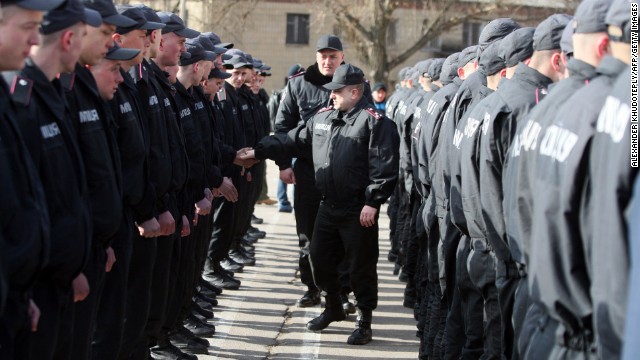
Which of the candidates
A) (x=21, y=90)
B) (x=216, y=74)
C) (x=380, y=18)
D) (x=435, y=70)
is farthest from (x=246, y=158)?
(x=380, y=18)

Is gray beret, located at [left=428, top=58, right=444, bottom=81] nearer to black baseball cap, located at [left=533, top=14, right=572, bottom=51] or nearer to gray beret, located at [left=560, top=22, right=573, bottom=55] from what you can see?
black baseball cap, located at [left=533, top=14, right=572, bottom=51]

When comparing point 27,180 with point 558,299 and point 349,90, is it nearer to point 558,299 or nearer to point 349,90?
point 558,299

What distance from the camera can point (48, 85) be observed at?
5141mm

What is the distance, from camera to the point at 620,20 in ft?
13.7

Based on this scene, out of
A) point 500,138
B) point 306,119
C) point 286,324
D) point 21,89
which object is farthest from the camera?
point 306,119

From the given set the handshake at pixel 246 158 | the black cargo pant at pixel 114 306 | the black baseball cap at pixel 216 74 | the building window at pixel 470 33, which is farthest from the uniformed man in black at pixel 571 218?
the building window at pixel 470 33

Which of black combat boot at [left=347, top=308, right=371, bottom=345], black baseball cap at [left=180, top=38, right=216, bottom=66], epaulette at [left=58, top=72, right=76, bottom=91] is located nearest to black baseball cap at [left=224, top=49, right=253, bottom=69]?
black baseball cap at [left=180, top=38, right=216, bottom=66]

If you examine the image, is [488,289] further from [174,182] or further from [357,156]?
[357,156]

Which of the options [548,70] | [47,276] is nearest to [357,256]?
[548,70]

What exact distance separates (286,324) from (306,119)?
2278mm

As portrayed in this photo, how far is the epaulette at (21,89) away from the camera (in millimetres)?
4902

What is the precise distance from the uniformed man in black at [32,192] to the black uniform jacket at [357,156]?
4329mm

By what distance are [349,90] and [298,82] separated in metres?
1.96

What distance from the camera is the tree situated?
40.1 m
